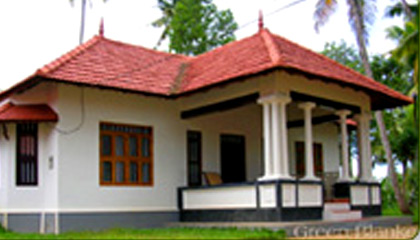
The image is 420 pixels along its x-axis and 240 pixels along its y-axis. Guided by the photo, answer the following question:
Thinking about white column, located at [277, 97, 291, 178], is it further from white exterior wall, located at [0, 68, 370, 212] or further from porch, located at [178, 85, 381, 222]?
white exterior wall, located at [0, 68, 370, 212]

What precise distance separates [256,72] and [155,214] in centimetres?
494

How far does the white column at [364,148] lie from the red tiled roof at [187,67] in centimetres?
73

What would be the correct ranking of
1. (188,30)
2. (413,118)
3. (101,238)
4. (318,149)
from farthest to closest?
(188,30), (413,118), (318,149), (101,238)

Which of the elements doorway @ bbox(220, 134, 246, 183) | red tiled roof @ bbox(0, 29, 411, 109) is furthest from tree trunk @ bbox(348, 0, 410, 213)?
doorway @ bbox(220, 134, 246, 183)

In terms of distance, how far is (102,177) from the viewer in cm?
1438

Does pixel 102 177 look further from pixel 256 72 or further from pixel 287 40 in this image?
pixel 287 40

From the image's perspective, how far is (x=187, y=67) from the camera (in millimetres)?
17078

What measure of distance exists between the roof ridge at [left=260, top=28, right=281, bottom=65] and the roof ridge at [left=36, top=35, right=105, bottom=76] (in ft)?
15.7

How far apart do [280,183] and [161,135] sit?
13.5ft

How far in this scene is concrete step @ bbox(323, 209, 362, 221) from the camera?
13977mm

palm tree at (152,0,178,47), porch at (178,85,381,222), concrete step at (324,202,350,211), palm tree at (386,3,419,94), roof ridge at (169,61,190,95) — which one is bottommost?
concrete step at (324,202,350,211)

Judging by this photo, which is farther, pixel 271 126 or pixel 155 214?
pixel 155 214

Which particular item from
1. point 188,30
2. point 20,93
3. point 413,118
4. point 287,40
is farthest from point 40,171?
point 188,30

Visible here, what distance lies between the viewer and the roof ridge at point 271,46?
12.9m
